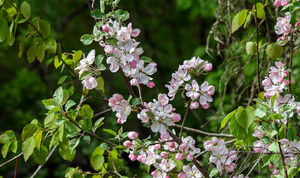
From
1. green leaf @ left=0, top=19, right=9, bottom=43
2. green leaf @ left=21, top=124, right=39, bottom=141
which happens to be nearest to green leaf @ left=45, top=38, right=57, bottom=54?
green leaf @ left=0, top=19, right=9, bottom=43

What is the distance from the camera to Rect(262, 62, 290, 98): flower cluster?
1340 mm

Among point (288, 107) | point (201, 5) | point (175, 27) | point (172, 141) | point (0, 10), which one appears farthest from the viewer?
point (175, 27)

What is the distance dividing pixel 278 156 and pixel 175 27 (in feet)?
21.6

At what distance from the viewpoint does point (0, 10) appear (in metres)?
1.67

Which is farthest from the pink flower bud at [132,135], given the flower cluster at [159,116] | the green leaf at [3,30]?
the green leaf at [3,30]

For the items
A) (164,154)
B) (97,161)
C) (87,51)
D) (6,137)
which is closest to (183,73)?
(164,154)

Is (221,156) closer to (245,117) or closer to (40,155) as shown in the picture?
(245,117)

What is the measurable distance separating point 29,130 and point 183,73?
605mm

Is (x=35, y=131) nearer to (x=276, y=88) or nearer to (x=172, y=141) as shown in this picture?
(x=172, y=141)

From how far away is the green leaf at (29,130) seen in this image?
1.44 metres

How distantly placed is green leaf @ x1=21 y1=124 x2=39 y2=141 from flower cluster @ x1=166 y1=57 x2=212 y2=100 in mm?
532

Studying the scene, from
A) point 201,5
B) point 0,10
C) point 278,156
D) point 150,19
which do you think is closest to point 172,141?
point 278,156

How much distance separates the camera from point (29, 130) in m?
1.45

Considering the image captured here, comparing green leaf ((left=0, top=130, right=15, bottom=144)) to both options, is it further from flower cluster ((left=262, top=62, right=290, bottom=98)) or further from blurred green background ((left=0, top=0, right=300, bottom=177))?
blurred green background ((left=0, top=0, right=300, bottom=177))
